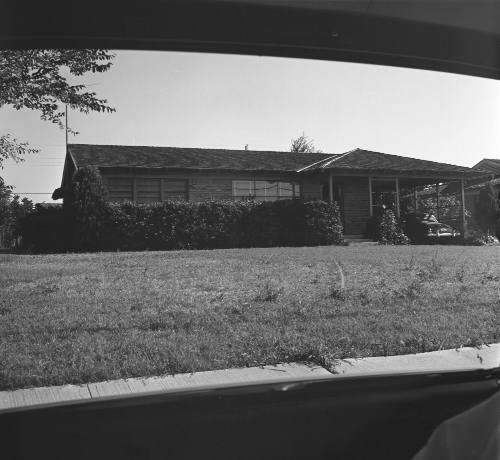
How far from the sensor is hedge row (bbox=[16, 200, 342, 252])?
11.5m

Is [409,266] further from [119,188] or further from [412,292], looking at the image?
[119,188]

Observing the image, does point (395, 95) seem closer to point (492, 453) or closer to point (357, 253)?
point (492, 453)

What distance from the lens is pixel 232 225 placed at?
14031mm

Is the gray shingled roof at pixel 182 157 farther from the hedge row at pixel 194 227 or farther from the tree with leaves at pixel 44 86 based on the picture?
the hedge row at pixel 194 227

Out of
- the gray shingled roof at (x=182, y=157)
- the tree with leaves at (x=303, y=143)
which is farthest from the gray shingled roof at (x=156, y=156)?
the tree with leaves at (x=303, y=143)

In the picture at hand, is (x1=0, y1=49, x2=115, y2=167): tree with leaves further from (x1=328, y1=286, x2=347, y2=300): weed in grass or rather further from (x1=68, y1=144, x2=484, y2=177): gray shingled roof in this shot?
(x1=328, y1=286, x2=347, y2=300): weed in grass

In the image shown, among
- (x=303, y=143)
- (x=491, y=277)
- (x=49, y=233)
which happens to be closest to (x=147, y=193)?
(x=49, y=233)

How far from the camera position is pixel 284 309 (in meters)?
6.00

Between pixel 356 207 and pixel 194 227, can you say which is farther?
pixel 356 207

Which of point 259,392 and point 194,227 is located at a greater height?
point 194,227

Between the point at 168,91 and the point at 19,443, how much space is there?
1.47m

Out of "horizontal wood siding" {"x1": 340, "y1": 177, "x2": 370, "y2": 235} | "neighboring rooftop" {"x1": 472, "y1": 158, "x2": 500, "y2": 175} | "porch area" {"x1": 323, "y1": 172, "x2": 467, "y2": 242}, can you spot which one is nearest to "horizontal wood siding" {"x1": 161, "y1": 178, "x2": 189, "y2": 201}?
"porch area" {"x1": 323, "y1": 172, "x2": 467, "y2": 242}

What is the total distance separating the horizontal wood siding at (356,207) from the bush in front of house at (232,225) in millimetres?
377

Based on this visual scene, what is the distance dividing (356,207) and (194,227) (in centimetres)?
496
